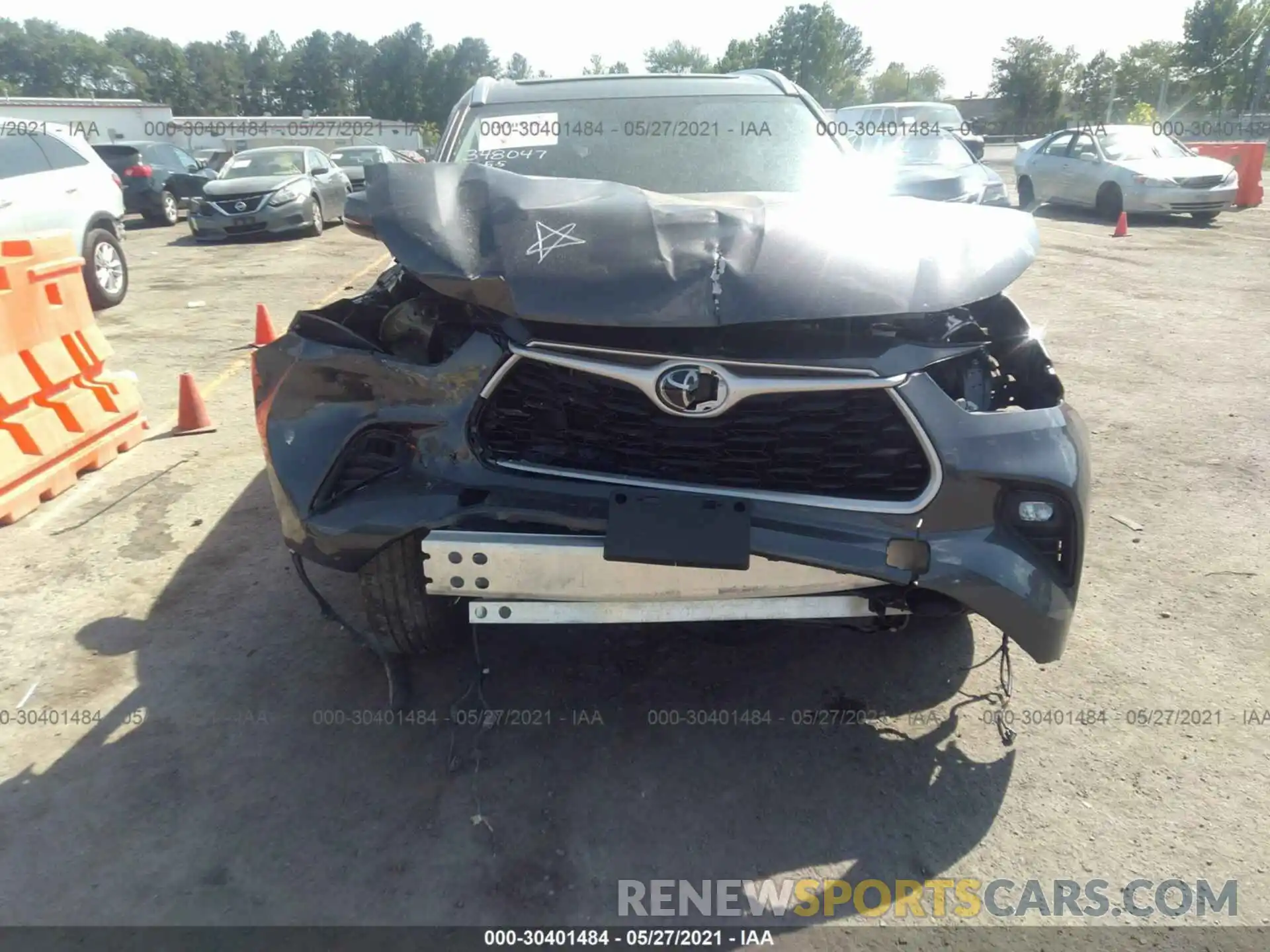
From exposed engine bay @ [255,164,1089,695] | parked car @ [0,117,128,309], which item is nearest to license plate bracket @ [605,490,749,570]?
exposed engine bay @ [255,164,1089,695]

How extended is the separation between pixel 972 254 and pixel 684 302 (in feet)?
2.83

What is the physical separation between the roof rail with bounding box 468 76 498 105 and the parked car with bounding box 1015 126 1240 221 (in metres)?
12.8

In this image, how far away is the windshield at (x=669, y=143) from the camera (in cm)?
366

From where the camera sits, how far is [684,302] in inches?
90.0

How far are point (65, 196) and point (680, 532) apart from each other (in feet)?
26.8

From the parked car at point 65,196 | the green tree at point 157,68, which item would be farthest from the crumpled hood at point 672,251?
the green tree at point 157,68

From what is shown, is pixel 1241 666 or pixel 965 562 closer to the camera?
pixel 965 562

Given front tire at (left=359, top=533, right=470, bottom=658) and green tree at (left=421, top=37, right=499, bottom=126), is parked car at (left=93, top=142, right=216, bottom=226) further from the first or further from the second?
green tree at (left=421, top=37, right=499, bottom=126)

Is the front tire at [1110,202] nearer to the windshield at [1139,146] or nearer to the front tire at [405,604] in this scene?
the windshield at [1139,146]

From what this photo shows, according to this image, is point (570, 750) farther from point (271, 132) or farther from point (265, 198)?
point (271, 132)

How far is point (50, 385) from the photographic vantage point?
4.59m

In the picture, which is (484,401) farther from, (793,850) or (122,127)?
(122,127)

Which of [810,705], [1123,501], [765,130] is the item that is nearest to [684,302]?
[810,705]

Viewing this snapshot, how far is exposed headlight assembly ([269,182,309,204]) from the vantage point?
1370 cm
